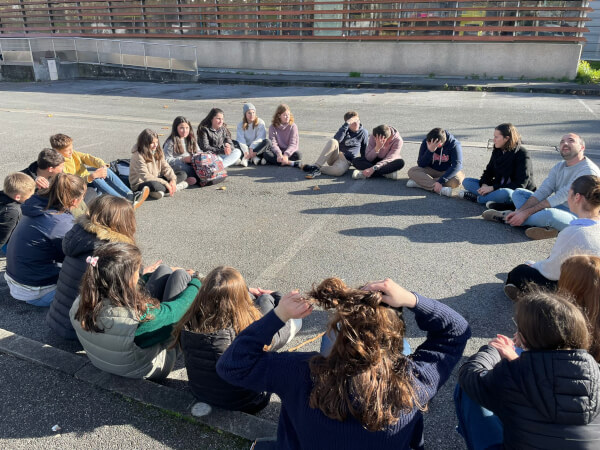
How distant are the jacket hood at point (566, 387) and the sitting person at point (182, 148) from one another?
649 cm

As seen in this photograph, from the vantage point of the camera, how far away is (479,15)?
18625 millimetres

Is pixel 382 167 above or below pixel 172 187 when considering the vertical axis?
above

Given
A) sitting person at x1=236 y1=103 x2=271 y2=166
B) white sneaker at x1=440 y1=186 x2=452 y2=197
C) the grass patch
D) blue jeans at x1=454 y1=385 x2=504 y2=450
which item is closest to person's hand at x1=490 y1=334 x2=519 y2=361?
blue jeans at x1=454 y1=385 x2=504 y2=450

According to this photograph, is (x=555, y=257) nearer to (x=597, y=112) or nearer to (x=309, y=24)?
(x=597, y=112)

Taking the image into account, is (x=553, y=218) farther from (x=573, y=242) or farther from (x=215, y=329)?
(x=215, y=329)

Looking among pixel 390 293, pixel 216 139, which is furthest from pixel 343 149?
pixel 390 293

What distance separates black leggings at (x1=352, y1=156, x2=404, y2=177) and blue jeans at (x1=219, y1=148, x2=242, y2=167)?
6.79ft

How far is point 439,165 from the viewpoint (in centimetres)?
727

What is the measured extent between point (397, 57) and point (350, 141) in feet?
43.4

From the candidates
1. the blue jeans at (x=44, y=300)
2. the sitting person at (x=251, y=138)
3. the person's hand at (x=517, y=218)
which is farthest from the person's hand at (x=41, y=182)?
the person's hand at (x=517, y=218)

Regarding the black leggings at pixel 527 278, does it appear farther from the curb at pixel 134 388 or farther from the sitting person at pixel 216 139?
the sitting person at pixel 216 139

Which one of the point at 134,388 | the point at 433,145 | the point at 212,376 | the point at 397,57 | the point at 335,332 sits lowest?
the point at 134,388

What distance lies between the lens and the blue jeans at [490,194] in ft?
20.7

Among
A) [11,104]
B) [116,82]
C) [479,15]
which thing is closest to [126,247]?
[11,104]
